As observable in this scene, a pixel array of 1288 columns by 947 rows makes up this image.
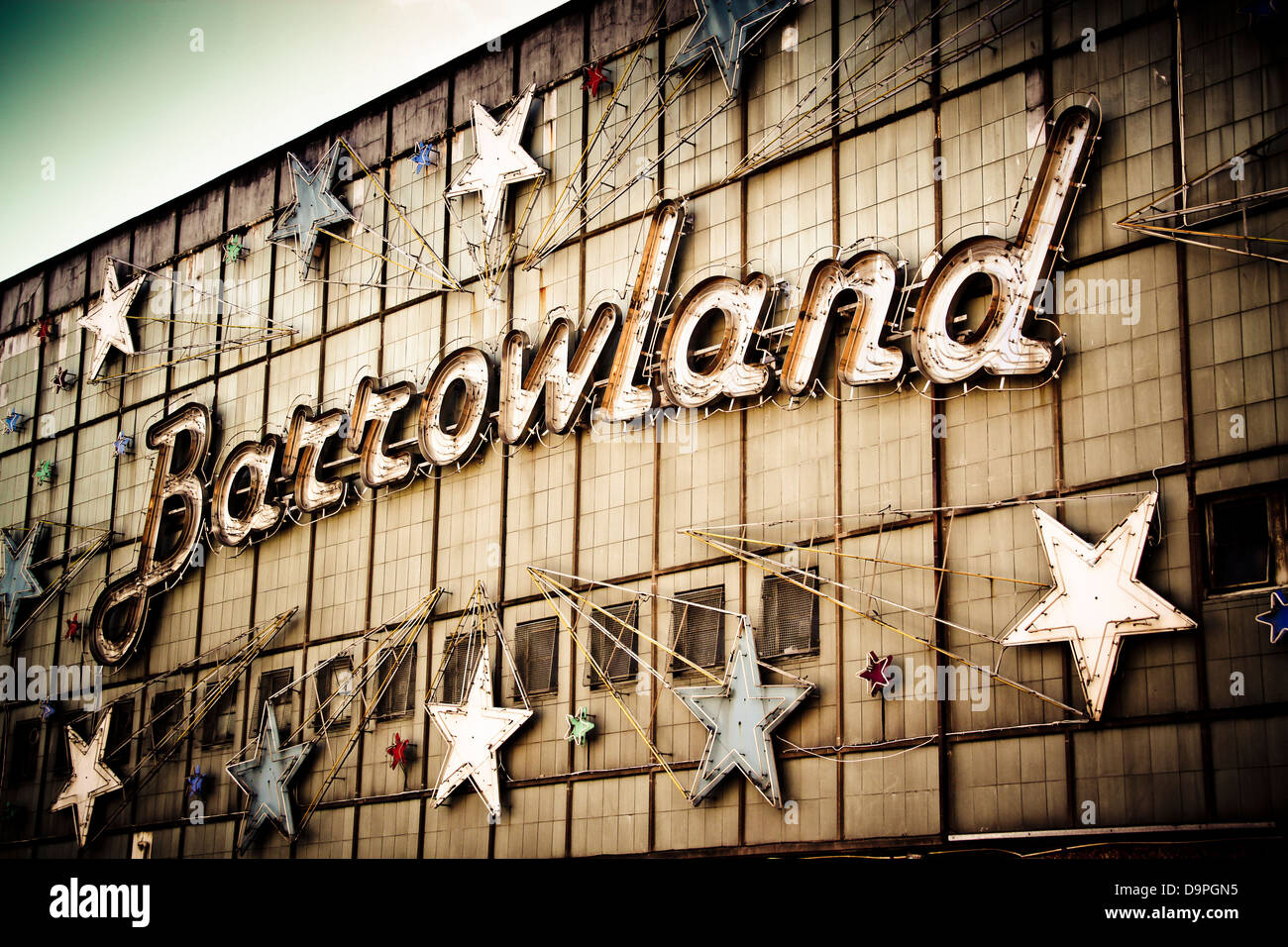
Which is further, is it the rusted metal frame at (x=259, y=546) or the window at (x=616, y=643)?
the rusted metal frame at (x=259, y=546)

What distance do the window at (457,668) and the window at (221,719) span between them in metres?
5.56

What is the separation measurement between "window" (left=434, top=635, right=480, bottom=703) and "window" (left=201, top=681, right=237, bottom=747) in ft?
18.2

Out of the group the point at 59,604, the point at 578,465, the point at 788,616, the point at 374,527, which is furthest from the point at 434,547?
the point at 59,604

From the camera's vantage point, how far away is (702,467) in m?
23.0

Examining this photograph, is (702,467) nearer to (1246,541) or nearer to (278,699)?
(1246,541)

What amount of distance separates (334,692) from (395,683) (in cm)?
Result: 152

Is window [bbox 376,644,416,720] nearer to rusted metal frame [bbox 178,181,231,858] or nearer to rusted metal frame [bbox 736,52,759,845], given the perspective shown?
rusted metal frame [bbox 178,181,231,858]

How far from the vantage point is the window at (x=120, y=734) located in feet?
100

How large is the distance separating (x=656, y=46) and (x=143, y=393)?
14644mm

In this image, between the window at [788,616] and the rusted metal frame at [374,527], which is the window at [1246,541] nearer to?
the window at [788,616]

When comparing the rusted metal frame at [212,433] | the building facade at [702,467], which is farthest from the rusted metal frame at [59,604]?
the rusted metal frame at [212,433]

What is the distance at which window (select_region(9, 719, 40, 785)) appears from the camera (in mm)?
32469

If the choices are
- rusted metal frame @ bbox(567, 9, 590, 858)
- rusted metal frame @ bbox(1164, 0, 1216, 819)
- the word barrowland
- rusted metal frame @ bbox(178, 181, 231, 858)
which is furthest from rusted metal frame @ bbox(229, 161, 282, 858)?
rusted metal frame @ bbox(1164, 0, 1216, 819)
